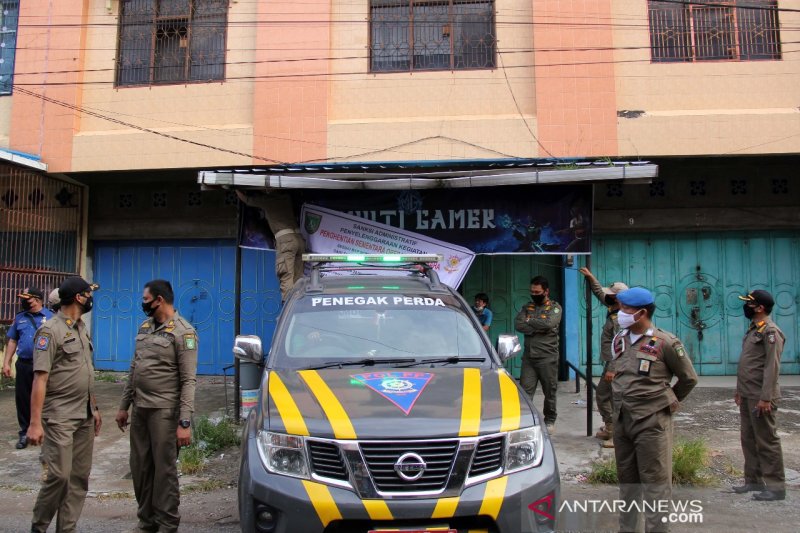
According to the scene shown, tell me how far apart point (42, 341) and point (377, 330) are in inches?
89.4

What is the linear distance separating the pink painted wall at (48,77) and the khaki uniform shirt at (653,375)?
10.3m

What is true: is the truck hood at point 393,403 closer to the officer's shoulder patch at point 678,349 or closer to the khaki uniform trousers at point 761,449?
the officer's shoulder patch at point 678,349

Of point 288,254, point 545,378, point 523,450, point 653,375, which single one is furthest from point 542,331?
point 523,450

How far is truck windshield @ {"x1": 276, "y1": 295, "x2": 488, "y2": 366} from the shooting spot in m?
4.30

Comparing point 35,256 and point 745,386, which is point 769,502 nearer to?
point 745,386

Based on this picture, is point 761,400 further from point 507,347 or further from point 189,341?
point 189,341

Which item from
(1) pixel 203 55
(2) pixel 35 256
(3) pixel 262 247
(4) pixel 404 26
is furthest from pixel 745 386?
(2) pixel 35 256

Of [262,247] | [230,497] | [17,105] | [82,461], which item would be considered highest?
[17,105]

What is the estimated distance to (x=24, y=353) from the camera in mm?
6980

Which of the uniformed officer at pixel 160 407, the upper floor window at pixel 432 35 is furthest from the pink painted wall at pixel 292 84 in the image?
the uniformed officer at pixel 160 407

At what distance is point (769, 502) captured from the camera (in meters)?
5.04

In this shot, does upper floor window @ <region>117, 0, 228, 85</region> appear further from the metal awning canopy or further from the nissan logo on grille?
the nissan logo on grille

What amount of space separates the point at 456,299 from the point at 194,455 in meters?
3.22

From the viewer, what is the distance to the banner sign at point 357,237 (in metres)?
8.20
